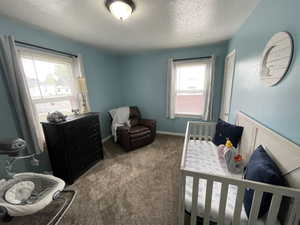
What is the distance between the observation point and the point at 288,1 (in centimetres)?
93

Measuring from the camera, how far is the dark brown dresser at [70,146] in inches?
66.8

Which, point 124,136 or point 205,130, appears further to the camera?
point 124,136

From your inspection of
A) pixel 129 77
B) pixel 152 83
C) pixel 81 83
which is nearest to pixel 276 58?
pixel 152 83

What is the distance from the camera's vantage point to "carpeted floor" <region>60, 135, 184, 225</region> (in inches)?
52.9

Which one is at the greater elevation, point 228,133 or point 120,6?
point 120,6

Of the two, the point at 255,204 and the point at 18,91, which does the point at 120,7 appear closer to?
the point at 18,91

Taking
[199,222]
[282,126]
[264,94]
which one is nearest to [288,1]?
[264,94]

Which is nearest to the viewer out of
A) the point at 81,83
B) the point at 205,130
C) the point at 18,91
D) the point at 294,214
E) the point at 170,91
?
the point at 294,214

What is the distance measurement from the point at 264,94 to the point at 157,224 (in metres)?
1.75

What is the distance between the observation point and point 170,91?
129 inches

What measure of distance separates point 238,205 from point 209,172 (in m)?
0.51

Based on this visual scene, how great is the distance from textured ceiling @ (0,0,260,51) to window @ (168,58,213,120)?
0.78m

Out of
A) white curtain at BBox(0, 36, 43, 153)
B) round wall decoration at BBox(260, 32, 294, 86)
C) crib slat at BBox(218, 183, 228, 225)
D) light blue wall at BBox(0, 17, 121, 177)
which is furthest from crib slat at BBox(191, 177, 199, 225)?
light blue wall at BBox(0, 17, 121, 177)

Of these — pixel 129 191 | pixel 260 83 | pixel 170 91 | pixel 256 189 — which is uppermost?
pixel 260 83
